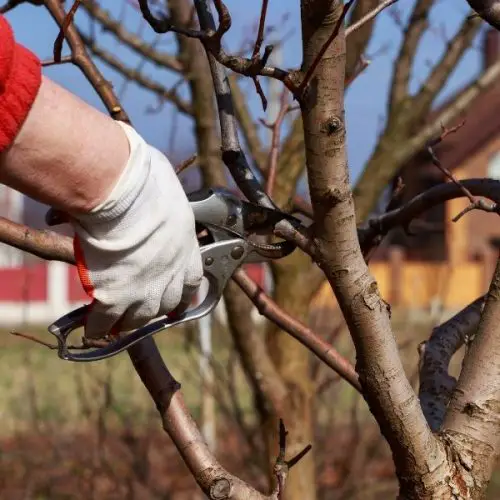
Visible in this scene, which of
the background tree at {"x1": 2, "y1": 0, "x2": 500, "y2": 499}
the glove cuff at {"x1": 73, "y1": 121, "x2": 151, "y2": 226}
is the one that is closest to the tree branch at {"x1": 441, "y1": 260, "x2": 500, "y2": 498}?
the background tree at {"x1": 2, "y1": 0, "x2": 500, "y2": 499}

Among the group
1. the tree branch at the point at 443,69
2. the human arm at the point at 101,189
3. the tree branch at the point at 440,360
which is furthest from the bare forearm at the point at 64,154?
the tree branch at the point at 443,69

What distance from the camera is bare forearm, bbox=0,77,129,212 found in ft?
4.12

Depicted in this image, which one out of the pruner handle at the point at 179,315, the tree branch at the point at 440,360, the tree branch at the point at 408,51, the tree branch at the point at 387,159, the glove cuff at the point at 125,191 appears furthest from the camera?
the tree branch at the point at 408,51

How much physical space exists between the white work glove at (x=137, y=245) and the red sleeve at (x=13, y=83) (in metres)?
0.16

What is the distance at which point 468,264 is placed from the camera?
2548cm

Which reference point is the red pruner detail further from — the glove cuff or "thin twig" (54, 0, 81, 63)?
"thin twig" (54, 0, 81, 63)

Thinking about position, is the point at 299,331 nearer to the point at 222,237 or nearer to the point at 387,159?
the point at 222,237

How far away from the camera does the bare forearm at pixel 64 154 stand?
1256 millimetres

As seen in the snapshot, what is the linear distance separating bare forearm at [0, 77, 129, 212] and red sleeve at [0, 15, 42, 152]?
0.01 metres

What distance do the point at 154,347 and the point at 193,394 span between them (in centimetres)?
895

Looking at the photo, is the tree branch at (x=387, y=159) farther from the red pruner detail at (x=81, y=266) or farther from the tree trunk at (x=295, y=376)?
the red pruner detail at (x=81, y=266)

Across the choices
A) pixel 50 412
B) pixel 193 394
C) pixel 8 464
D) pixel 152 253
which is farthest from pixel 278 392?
pixel 193 394

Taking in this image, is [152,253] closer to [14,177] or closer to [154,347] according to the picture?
[14,177]

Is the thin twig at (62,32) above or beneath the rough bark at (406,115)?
beneath
